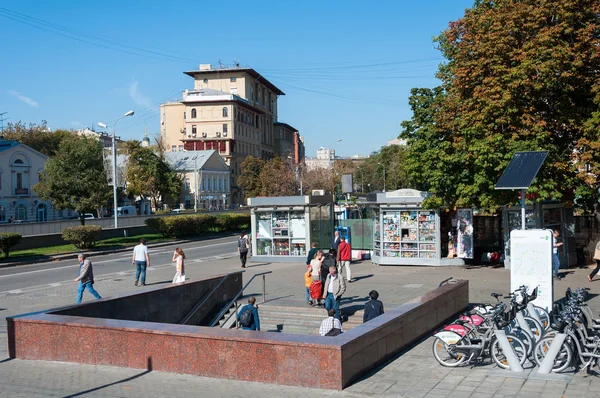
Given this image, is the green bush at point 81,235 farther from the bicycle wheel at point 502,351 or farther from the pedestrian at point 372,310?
the bicycle wheel at point 502,351

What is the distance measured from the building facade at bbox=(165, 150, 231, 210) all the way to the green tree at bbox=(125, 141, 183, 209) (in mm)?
8475

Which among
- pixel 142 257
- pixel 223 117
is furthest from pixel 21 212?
pixel 142 257

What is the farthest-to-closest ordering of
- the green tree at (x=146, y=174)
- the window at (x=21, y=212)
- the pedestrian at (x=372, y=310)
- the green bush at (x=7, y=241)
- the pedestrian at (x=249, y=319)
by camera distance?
1. the green tree at (x=146, y=174)
2. the window at (x=21, y=212)
3. the green bush at (x=7, y=241)
4. the pedestrian at (x=249, y=319)
5. the pedestrian at (x=372, y=310)

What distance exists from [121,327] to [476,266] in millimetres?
17729

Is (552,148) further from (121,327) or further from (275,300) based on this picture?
(121,327)

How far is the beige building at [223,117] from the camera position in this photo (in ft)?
338

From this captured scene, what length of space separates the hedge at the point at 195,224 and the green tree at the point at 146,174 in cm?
2392

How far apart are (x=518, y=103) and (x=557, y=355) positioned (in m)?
14.2

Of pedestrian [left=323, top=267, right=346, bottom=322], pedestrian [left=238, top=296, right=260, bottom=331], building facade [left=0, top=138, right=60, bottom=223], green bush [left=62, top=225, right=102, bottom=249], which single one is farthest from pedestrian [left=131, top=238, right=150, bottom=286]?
building facade [left=0, top=138, right=60, bottom=223]

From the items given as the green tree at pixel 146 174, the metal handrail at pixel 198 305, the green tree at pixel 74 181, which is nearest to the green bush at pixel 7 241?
the green tree at pixel 74 181

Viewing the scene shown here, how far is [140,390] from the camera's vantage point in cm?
889

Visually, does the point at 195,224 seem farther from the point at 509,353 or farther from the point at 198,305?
the point at 509,353

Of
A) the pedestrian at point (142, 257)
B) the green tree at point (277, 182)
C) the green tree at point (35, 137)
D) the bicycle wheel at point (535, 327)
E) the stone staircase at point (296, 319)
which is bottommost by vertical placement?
the stone staircase at point (296, 319)

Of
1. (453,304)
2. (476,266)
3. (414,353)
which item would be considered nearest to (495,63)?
(476,266)
